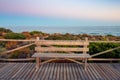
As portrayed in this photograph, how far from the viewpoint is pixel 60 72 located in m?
5.05

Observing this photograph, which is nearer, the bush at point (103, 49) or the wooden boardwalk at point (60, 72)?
the wooden boardwalk at point (60, 72)

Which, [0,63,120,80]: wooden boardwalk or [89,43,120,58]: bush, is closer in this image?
[0,63,120,80]: wooden boardwalk

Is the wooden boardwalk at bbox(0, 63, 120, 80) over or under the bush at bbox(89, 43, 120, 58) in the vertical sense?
under

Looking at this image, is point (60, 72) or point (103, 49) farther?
point (103, 49)

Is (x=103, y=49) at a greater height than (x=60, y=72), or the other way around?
(x=103, y=49)

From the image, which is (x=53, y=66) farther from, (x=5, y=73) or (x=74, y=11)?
(x=74, y=11)

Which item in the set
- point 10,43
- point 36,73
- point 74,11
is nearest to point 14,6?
point 74,11

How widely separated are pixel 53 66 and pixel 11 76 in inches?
57.8

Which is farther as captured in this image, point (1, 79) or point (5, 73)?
point (5, 73)

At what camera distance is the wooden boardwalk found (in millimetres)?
4602

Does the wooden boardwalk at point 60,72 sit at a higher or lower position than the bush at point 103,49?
lower

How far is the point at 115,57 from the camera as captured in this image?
22.5 ft

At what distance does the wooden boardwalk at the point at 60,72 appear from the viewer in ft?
15.1

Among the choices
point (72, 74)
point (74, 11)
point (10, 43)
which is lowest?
point (72, 74)
